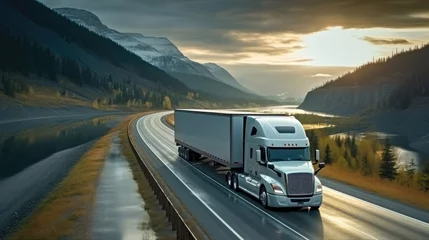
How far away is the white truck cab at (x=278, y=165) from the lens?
23.6 m

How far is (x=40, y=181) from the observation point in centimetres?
4906

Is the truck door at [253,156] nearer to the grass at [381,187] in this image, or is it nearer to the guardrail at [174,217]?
the guardrail at [174,217]

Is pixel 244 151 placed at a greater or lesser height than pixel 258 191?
greater

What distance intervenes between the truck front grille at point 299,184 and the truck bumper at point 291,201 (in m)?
0.28

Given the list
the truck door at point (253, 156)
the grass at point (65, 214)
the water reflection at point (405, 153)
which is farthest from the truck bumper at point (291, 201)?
the water reflection at point (405, 153)

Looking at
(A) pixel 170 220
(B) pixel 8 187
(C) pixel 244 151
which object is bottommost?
(B) pixel 8 187

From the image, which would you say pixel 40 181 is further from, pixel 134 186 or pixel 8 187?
pixel 134 186

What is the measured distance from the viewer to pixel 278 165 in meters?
24.5

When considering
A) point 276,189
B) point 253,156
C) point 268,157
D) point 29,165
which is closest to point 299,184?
point 276,189

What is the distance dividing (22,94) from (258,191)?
17434cm

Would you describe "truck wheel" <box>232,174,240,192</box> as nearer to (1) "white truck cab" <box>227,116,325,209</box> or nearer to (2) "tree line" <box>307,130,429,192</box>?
(1) "white truck cab" <box>227,116,325,209</box>

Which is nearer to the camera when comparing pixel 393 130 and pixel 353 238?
pixel 353 238

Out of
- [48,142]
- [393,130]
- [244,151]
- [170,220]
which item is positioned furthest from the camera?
[393,130]

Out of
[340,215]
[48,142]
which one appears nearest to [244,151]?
[340,215]
